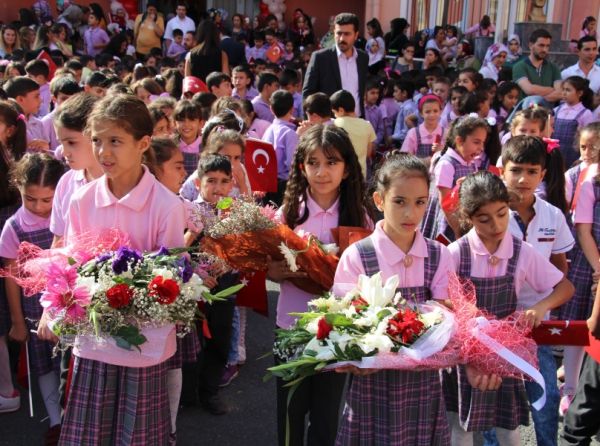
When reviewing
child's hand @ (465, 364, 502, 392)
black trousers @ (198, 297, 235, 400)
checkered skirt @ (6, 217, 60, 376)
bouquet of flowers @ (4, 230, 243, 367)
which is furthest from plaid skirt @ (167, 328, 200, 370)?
child's hand @ (465, 364, 502, 392)

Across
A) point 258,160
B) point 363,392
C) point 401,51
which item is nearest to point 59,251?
point 363,392

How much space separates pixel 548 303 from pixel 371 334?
0.89m

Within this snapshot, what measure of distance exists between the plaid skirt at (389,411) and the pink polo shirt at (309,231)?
1.75ft

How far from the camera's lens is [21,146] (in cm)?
466

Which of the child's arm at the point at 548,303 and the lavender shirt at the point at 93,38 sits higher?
the lavender shirt at the point at 93,38

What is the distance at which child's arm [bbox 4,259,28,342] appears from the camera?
3486 millimetres

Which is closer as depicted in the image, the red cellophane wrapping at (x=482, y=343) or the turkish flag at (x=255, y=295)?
the red cellophane wrapping at (x=482, y=343)

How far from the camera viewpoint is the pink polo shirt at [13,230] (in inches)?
136

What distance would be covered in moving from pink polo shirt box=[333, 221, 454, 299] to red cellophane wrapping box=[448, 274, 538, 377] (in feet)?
0.37

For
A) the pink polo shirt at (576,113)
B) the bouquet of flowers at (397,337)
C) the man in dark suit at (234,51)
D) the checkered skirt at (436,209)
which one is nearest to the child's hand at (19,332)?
the bouquet of flowers at (397,337)

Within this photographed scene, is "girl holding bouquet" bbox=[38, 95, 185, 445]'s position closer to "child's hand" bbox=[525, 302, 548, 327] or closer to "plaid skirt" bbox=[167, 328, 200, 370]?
"plaid skirt" bbox=[167, 328, 200, 370]

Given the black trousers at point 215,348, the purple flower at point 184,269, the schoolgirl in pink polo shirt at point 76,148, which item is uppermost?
the schoolgirl in pink polo shirt at point 76,148

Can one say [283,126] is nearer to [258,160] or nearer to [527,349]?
[258,160]

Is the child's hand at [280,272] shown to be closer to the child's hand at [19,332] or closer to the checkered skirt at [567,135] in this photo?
the child's hand at [19,332]
